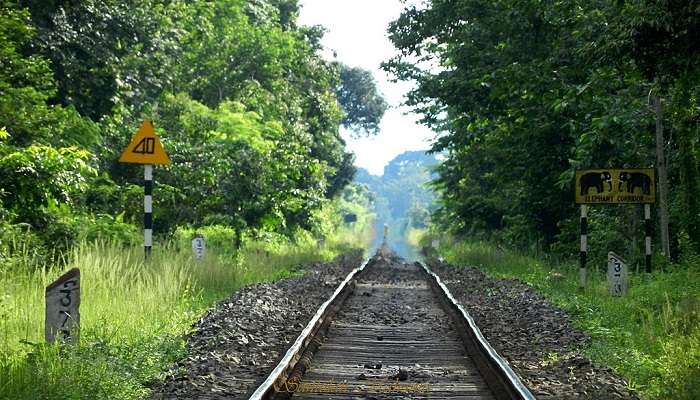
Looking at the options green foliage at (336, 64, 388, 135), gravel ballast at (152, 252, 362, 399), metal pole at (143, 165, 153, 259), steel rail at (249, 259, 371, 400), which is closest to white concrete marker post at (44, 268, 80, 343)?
gravel ballast at (152, 252, 362, 399)

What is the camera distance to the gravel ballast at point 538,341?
7.09 m

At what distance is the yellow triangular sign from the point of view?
1399 centimetres

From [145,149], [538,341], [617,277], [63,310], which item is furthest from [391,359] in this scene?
[145,149]

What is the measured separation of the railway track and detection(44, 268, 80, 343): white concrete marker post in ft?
6.77

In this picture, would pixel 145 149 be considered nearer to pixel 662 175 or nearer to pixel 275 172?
pixel 662 175

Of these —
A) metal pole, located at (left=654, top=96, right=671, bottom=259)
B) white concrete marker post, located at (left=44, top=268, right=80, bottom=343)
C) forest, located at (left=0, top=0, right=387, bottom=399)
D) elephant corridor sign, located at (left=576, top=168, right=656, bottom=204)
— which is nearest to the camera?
white concrete marker post, located at (left=44, top=268, right=80, bottom=343)

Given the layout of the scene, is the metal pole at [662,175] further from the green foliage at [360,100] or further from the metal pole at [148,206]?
the green foliage at [360,100]

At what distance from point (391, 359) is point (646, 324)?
371 centimetres

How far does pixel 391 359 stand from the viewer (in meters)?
8.86

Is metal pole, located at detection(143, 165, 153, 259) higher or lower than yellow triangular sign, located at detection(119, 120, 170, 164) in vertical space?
lower

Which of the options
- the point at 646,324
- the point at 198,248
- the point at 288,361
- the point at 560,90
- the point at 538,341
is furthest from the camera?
the point at 560,90

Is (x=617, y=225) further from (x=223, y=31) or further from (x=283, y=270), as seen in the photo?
(x=223, y=31)

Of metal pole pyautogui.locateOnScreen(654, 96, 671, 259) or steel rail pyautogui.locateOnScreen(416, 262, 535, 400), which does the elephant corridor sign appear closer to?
metal pole pyautogui.locateOnScreen(654, 96, 671, 259)

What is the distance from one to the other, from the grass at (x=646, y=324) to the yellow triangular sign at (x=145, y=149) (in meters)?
7.27
